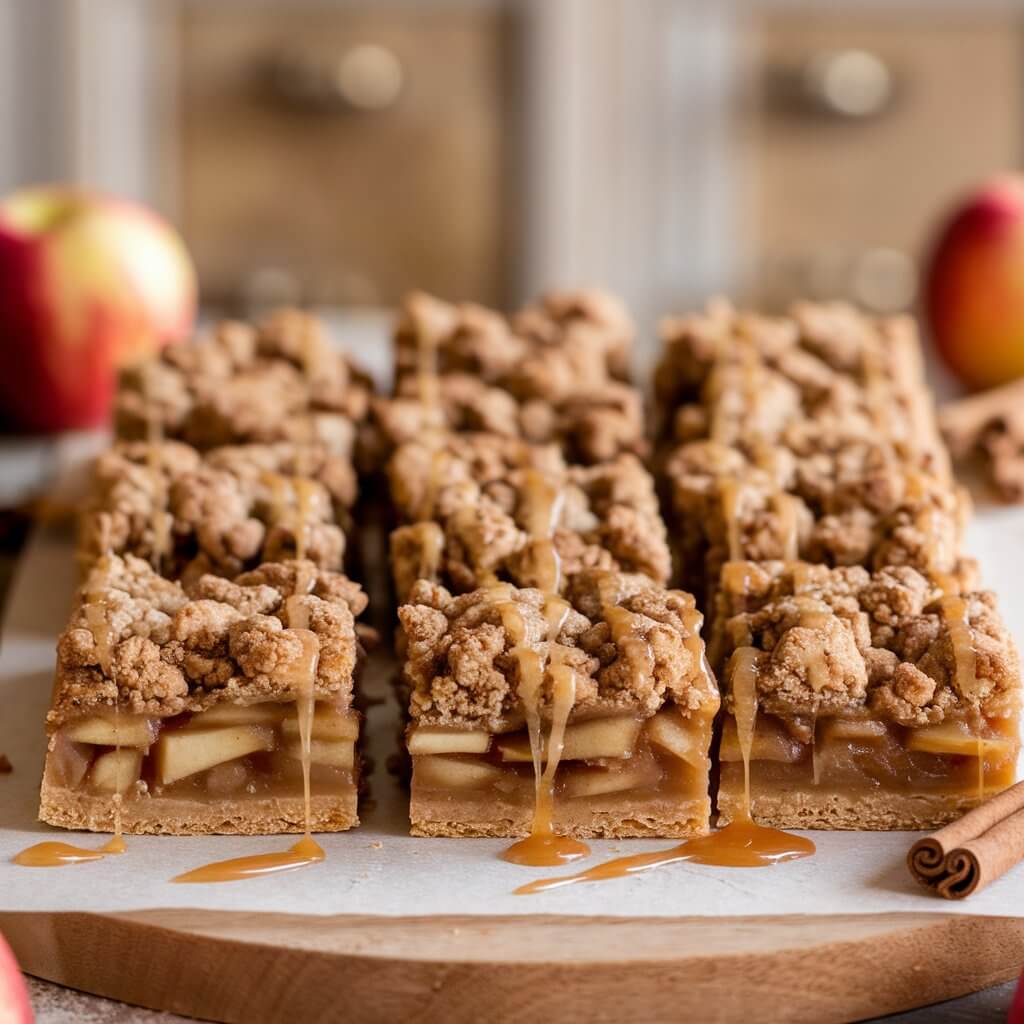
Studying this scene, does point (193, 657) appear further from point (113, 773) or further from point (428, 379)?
point (428, 379)

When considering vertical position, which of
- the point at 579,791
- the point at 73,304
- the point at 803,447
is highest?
the point at 73,304

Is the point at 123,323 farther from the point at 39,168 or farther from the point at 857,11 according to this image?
the point at 857,11

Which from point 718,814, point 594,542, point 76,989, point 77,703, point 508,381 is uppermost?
point 508,381

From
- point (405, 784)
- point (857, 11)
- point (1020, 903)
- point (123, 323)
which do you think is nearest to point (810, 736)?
point (1020, 903)

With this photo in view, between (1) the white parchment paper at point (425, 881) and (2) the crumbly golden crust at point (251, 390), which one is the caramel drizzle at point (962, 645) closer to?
(1) the white parchment paper at point (425, 881)

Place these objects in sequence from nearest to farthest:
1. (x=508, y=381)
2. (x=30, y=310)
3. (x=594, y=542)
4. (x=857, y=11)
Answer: (x=594, y=542) < (x=508, y=381) < (x=30, y=310) < (x=857, y=11)

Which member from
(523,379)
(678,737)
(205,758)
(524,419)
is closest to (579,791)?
(678,737)
